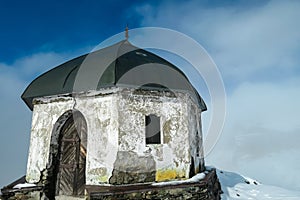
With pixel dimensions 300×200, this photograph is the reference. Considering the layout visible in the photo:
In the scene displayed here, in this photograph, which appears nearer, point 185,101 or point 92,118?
point 92,118

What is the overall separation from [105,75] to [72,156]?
2697 mm

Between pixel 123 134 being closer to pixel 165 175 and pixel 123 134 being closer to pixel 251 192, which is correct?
pixel 165 175

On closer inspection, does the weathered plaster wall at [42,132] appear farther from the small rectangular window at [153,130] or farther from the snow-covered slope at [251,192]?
the snow-covered slope at [251,192]

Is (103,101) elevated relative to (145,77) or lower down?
lower down

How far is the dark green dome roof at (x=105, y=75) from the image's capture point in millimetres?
6840

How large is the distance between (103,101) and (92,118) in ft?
1.86

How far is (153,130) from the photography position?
7324 mm

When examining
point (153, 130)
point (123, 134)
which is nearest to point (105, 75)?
point (123, 134)

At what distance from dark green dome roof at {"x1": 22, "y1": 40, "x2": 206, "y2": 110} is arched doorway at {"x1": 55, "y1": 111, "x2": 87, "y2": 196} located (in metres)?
1.01

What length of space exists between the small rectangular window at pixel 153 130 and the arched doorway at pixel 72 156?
6.04ft

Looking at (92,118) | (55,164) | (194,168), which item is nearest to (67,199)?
(55,164)

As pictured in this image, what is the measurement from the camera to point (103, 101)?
278 inches

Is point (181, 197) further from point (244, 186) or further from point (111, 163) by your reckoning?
point (244, 186)

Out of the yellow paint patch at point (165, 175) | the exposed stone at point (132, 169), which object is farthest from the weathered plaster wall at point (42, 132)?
the yellow paint patch at point (165, 175)
